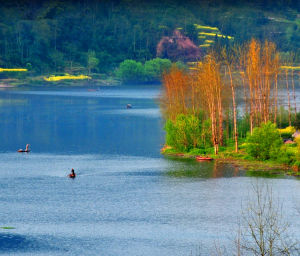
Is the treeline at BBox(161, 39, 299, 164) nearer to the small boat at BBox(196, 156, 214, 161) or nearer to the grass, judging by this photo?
the grass

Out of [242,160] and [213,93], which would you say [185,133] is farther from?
[242,160]

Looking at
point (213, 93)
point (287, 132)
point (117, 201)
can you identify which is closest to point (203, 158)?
point (213, 93)

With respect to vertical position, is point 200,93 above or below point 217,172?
above

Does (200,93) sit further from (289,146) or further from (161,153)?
(289,146)

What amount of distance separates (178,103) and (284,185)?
128 feet

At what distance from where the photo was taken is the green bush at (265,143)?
90.4m

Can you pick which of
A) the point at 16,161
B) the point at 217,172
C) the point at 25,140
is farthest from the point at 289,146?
the point at 25,140

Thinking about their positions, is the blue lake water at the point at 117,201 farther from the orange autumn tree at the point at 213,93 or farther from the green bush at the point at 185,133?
the orange autumn tree at the point at 213,93

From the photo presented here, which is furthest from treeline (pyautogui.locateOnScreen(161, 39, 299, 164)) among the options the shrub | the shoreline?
the shrub

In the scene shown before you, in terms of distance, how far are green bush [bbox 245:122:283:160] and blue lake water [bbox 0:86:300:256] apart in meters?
5.14

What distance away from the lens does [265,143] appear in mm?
91125

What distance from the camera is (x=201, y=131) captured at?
105 m

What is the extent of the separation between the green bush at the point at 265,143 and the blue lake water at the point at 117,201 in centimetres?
514

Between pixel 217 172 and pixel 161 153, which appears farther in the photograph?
pixel 161 153
